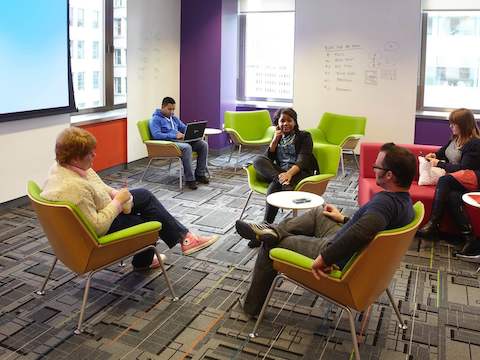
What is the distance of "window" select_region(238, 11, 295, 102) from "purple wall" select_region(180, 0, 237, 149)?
1.92ft

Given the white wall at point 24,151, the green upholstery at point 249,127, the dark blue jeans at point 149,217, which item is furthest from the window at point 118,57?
the dark blue jeans at point 149,217

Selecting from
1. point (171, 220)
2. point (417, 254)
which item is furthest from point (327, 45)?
point (171, 220)

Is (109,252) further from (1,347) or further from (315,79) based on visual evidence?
(315,79)

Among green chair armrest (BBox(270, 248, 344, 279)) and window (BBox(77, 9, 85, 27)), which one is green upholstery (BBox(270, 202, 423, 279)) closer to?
green chair armrest (BBox(270, 248, 344, 279))

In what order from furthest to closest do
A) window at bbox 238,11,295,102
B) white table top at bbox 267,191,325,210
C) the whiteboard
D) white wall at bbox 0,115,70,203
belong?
window at bbox 238,11,295,102 → the whiteboard → white wall at bbox 0,115,70,203 → white table top at bbox 267,191,325,210

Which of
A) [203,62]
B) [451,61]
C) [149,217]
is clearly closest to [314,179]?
[149,217]

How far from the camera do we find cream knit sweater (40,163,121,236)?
310cm

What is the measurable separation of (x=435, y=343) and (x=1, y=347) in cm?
241

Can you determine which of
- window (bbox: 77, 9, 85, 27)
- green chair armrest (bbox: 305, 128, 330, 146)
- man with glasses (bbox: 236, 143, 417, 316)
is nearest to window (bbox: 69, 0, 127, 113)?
window (bbox: 77, 9, 85, 27)

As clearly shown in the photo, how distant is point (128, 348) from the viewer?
3053 mm

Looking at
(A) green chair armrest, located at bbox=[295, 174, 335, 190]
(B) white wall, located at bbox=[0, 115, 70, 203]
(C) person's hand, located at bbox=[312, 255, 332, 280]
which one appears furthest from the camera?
(B) white wall, located at bbox=[0, 115, 70, 203]

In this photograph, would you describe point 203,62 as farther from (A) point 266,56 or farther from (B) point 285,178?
(B) point 285,178

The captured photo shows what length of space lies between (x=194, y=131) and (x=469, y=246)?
3556 millimetres

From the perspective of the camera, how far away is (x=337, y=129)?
759 centimetres
